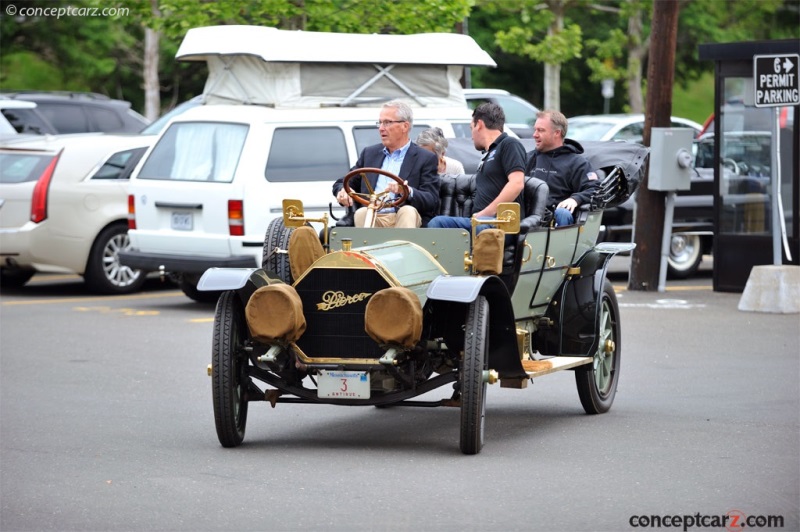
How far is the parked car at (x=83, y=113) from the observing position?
22.8 metres

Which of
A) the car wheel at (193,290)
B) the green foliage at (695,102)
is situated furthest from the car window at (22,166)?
the green foliage at (695,102)

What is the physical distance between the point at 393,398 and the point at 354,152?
288 inches

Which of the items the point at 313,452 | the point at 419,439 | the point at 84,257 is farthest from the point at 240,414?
the point at 84,257

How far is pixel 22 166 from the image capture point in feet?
53.6

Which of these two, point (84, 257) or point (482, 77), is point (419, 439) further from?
point (482, 77)

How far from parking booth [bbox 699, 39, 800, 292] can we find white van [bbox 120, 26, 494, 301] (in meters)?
2.76

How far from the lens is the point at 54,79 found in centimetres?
4769

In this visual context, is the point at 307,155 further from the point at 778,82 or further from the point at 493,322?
the point at 493,322

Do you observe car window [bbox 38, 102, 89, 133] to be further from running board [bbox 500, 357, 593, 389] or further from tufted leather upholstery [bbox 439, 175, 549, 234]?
running board [bbox 500, 357, 593, 389]

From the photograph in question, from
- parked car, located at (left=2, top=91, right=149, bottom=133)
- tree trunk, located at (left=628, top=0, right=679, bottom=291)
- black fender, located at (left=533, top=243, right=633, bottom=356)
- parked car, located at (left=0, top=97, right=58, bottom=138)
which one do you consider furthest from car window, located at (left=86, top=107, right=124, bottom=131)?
black fender, located at (left=533, top=243, right=633, bottom=356)

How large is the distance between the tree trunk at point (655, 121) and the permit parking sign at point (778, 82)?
1.71 metres

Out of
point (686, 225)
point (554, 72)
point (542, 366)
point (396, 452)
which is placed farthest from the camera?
point (554, 72)

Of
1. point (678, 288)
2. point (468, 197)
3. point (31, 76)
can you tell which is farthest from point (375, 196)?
point (31, 76)

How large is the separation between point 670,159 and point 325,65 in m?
4.10
